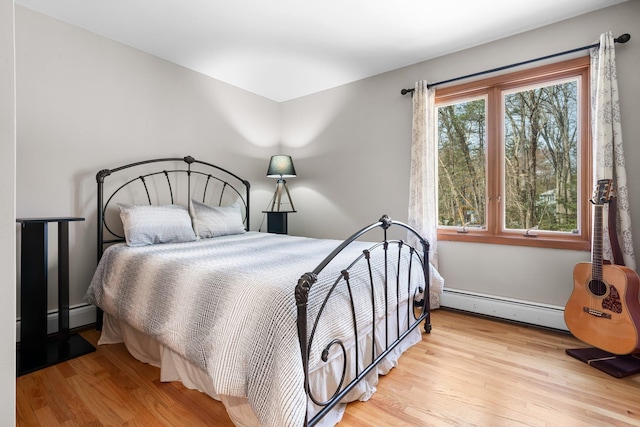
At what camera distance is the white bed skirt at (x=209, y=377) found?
53.6 inches

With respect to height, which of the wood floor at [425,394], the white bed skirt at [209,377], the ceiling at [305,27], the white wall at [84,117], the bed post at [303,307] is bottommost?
the wood floor at [425,394]

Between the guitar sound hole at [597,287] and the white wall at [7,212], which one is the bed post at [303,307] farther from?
the guitar sound hole at [597,287]

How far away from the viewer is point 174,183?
10.1ft

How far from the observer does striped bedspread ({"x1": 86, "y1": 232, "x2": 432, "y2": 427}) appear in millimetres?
1105

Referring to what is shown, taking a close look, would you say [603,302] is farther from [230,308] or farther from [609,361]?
[230,308]

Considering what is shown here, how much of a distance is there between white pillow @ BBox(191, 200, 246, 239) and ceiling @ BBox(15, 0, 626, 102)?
1493mm

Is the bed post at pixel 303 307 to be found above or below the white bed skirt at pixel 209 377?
above

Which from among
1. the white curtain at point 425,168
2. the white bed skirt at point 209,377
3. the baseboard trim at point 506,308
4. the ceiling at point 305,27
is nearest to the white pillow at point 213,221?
the white bed skirt at point 209,377

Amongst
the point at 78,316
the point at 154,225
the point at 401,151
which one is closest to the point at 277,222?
the point at 154,225

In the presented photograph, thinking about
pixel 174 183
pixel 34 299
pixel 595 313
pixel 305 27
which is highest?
pixel 305 27

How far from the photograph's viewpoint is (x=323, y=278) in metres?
1.41

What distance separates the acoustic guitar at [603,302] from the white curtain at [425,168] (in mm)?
1102

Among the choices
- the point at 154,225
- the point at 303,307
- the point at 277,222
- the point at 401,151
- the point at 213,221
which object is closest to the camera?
the point at 303,307

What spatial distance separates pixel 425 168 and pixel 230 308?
2.30 m
